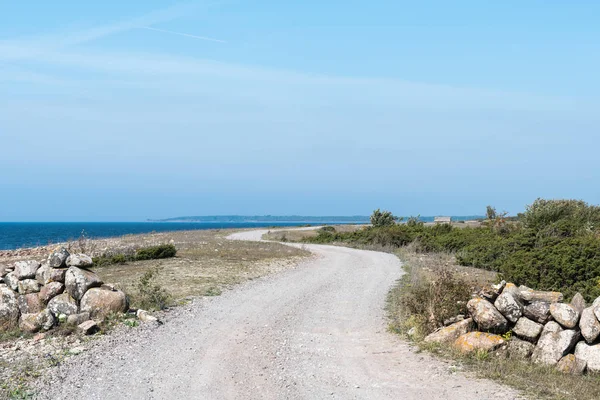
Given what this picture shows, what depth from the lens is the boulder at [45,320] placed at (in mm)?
12086

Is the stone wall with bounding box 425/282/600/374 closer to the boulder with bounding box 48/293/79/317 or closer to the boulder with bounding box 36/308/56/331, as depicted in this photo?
the boulder with bounding box 48/293/79/317

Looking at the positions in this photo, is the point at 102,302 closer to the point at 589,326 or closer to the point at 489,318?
the point at 489,318

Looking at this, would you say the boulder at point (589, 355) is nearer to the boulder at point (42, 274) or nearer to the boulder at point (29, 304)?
the boulder at point (29, 304)

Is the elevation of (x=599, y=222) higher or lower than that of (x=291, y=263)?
higher

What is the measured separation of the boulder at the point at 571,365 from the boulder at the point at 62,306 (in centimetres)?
1004

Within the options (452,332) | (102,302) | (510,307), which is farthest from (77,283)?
(510,307)

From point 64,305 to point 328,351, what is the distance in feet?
20.2

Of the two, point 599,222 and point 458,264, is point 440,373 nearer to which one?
point 458,264

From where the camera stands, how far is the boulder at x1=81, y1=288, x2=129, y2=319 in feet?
42.0

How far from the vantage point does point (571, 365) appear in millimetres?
9406

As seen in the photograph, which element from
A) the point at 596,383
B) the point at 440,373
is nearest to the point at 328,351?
the point at 440,373

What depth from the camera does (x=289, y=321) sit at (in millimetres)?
13750

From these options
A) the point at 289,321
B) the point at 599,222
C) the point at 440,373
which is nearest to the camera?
the point at 440,373

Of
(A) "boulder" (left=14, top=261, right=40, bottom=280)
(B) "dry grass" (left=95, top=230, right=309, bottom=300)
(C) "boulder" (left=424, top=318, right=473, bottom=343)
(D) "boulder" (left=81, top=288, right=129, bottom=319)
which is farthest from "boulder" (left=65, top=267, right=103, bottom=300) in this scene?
(C) "boulder" (left=424, top=318, right=473, bottom=343)
